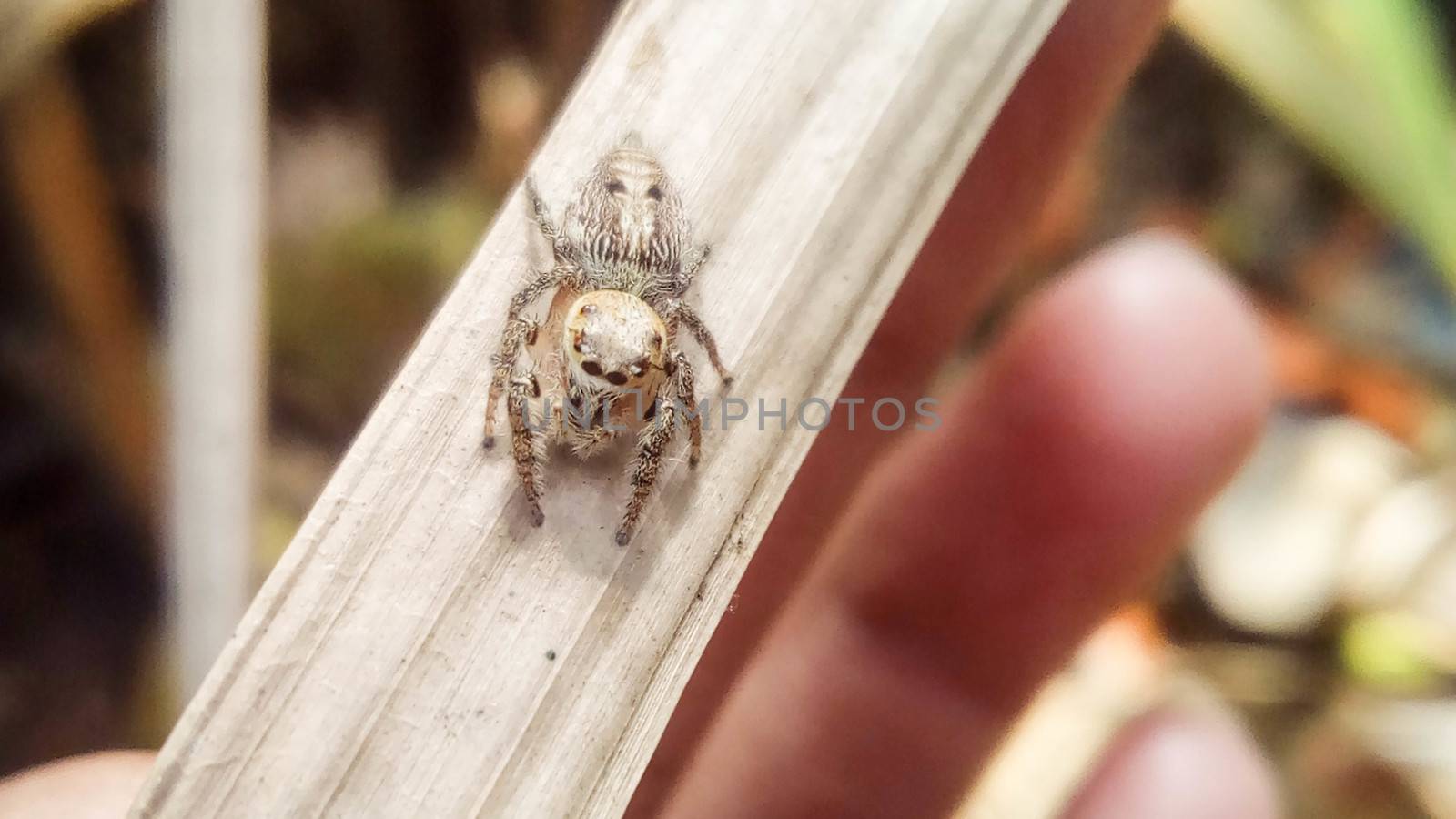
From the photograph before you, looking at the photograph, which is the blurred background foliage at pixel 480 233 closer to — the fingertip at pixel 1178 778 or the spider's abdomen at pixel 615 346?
the fingertip at pixel 1178 778

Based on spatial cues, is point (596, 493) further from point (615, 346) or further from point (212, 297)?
point (212, 297)

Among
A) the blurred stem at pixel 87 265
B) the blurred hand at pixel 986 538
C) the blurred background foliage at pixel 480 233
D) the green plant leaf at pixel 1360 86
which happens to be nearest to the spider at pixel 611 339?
the blurred hand at pixel 986 538

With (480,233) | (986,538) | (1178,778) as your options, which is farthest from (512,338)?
(480,233)

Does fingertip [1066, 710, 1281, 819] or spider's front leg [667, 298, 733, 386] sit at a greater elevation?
spider's front leg [667, 298, 733, 386]

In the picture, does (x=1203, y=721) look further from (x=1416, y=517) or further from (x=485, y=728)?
(x=485, y=728)

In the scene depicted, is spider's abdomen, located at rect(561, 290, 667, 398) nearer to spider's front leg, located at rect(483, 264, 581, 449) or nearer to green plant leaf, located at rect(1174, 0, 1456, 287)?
spider's front leg, located at rect(483, 264, 581, 449)

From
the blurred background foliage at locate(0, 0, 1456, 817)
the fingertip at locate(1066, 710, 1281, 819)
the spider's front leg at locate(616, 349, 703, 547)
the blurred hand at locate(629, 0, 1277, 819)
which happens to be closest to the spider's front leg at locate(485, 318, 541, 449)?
the spider's front leg at locate(616, 349, 703, 547)
